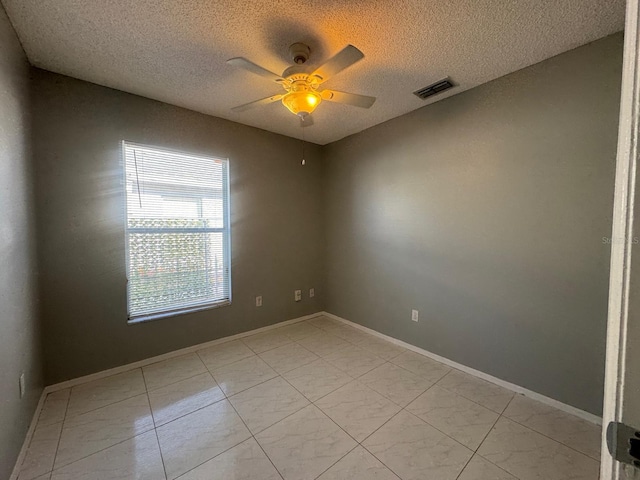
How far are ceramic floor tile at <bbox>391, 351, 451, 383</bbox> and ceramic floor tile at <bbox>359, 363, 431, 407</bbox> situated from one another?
0.07 metres

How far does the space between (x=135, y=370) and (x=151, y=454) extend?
1.10m

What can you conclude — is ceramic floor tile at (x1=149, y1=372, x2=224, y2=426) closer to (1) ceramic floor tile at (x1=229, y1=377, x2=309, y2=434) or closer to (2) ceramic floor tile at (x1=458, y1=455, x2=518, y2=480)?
(1) ceramic floor tile at (x1=229, y1=377, x2=309, y2=434)

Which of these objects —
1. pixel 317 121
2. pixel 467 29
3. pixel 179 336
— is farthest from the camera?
pixel 317 121

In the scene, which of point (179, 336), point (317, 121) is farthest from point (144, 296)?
point (317, 121)

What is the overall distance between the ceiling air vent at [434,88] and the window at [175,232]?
2.08m

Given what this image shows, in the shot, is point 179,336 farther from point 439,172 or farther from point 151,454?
point 439,172

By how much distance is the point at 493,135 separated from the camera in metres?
2.09

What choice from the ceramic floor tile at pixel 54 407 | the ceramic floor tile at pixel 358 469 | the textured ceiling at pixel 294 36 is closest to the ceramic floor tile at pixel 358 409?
the ceramic floor tile at pixel 358 469

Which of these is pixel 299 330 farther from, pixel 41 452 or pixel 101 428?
pixel 41 452

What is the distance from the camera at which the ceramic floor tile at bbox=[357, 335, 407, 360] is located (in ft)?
8.55

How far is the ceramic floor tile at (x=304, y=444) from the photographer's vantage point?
1381 millimetres

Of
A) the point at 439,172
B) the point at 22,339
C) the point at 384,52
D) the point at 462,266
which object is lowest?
the point at 22,339

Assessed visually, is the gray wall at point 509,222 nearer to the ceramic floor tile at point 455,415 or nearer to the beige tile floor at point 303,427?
the beige tile floor at point 303,427

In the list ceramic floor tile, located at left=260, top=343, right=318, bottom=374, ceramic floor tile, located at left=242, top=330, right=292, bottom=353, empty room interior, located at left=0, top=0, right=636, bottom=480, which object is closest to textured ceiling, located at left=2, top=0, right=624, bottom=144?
empty room interior, located at left=0, top=0, right=636, bottom=480
